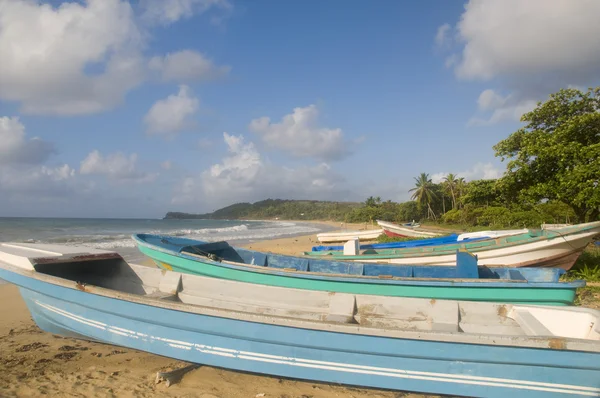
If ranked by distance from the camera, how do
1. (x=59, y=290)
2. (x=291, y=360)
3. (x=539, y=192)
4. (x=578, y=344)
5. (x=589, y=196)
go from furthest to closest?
(x=539, y=192), (x=589, y=196), (x=59, y=290), (x=291, y=360), (x=578, y=344)

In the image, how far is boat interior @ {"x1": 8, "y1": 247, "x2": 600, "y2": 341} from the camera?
4.34m

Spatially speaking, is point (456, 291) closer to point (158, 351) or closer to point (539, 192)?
point (158, 351)

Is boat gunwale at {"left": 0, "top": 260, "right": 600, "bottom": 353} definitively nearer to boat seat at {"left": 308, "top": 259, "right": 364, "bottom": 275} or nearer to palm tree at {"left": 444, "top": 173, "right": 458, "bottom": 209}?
boat seat at {"left": 308, "top": 259, "right": 364, "bottom": 275}

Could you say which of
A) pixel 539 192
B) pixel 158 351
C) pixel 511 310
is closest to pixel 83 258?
pixel 158 351

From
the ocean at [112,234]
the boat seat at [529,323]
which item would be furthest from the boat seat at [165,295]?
the ocean at [112,234]

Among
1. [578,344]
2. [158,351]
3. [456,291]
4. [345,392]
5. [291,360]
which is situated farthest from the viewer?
[456,291]

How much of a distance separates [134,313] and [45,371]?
4.80 feet

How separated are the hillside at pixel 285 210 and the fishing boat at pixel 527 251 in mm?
82789

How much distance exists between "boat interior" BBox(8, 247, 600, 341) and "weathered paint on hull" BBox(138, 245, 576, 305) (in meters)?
0.72

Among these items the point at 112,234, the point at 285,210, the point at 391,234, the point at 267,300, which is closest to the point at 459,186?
the point at 391,234

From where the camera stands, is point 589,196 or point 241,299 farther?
point 589,196

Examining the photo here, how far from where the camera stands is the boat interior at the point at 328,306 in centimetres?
434

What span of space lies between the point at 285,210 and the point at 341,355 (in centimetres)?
13537

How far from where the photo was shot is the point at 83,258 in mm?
6488
